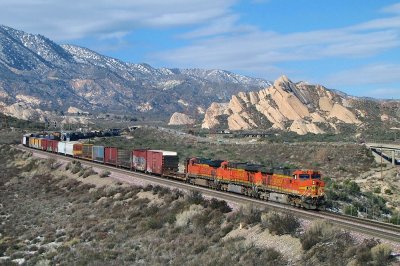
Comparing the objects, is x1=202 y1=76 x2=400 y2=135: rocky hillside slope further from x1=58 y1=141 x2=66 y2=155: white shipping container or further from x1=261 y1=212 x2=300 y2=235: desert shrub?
x1=261 y1=212 x2=300 y2=235: desert shrub

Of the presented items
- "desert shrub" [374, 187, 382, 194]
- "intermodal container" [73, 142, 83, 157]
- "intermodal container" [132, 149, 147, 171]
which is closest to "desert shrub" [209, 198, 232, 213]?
"desert shrub" [374, 187, 382, 194]

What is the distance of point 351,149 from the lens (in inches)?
3578

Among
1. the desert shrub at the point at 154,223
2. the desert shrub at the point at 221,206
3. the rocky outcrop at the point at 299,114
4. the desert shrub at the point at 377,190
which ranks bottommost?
the desert shrub at the point at 377,190

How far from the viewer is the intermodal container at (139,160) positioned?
6274cm

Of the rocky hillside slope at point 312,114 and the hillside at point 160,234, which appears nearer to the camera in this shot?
the hillside at point 160,234

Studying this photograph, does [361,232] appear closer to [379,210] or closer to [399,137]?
[379,210]

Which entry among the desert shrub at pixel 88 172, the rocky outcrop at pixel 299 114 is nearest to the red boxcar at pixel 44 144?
the desert shrub at pixel 88 172

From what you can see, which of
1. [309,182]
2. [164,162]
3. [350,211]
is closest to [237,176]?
[309,182]

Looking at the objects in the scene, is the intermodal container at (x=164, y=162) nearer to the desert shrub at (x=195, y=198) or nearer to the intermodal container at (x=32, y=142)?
the desert shrub at (x=195, y=198)

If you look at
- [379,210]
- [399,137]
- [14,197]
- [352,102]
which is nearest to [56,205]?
[14,197]

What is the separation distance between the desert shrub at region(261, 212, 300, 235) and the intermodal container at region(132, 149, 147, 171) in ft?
120

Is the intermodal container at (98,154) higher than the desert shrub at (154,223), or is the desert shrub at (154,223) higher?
the intermodal container at (98,154)

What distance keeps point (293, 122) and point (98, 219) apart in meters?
140

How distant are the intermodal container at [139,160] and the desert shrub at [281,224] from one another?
36.5 meters
